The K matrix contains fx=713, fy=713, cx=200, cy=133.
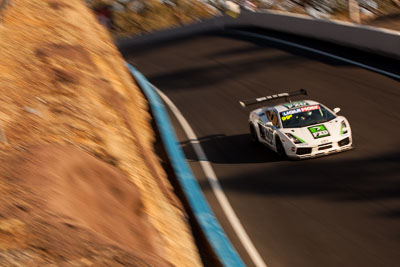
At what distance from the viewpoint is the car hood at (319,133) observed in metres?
14.7

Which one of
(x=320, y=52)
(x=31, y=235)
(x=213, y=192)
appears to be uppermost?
(x=320, y=52)

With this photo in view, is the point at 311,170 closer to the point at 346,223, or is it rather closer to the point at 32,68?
the point at 346,223

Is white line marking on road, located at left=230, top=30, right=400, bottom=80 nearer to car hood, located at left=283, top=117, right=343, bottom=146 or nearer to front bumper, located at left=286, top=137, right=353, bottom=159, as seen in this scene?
car hood, located at left=283, top=117, right=343, bottom=146

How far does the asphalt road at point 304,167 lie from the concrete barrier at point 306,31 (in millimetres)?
1433

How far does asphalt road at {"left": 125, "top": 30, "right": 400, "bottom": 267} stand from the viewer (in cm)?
1109

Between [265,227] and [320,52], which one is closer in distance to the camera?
[265,227]

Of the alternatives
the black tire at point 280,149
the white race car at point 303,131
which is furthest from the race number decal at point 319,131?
the black tire at point 280,149

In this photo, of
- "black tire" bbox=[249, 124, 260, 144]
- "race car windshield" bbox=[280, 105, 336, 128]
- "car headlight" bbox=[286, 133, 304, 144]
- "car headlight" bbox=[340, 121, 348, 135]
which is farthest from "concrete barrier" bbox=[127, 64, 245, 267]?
"car headlight" bbox=[340, 121, 348, 135]

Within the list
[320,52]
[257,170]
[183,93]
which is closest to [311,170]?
[257,170]

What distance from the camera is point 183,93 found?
23.7 meters

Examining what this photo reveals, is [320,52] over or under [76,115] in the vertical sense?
over

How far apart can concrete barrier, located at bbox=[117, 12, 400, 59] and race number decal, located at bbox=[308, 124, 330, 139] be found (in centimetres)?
864

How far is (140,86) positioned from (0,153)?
1405cm

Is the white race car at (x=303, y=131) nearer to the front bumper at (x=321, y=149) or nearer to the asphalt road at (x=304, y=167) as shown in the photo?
the front bumper at (x=321, y=149)
